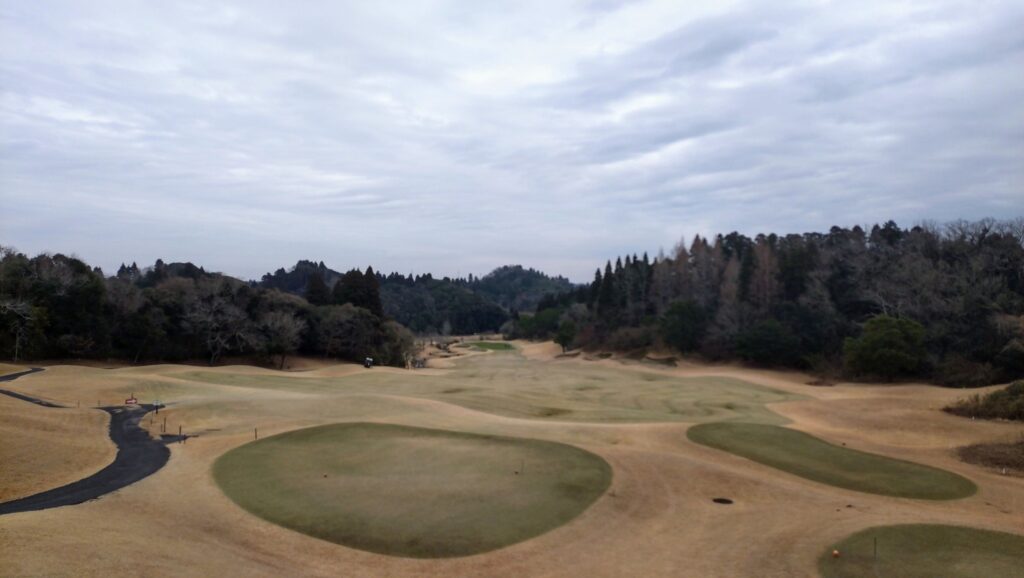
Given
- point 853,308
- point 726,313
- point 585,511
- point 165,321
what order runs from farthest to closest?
point 726,313 → point 853,308 → point 165,321 → point 585,511

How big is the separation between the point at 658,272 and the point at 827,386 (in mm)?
45898

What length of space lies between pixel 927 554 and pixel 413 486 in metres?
13.2

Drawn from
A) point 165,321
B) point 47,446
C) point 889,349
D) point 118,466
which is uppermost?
point 165,321

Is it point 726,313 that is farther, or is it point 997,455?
point 726,313

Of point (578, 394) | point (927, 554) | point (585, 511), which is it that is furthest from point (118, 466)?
point (578, 394)

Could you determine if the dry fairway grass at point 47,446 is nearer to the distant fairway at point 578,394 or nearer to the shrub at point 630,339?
the distant fairway at point 578,394

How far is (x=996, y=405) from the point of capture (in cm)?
3100

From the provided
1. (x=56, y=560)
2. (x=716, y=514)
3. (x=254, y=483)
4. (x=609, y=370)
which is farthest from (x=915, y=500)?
(x=609, y=370)

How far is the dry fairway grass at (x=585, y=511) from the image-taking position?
1274 cm

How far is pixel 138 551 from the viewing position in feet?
37.6

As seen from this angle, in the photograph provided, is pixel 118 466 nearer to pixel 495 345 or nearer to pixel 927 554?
pixel 927 554

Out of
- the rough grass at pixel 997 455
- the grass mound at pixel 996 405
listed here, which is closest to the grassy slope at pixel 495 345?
the grass mound at pixel 996 405

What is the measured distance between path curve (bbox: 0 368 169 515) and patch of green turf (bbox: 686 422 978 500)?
807 inches

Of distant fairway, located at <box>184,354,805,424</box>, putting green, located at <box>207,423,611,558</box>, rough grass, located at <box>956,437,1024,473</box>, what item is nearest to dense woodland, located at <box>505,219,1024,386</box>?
distant fairway, located at <box>184,354,805,424</box>
